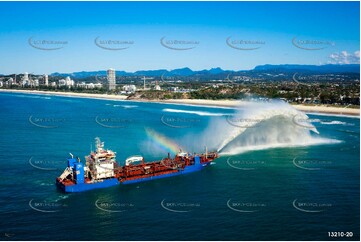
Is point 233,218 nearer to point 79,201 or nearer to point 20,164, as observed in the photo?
point 79,201

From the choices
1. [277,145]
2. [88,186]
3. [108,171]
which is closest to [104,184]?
[108,171]

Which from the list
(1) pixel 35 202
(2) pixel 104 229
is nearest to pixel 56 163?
(1) pixel 35 202

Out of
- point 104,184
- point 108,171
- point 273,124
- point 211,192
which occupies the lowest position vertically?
point 211,192

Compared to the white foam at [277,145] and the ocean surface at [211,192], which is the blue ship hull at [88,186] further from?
the white foam at [277,145]

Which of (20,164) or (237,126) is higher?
(237,126)

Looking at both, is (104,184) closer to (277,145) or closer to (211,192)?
(211,192)

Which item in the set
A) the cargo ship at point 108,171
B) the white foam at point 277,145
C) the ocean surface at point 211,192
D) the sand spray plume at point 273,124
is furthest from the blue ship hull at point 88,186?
the sand spray plume at point 273,124
